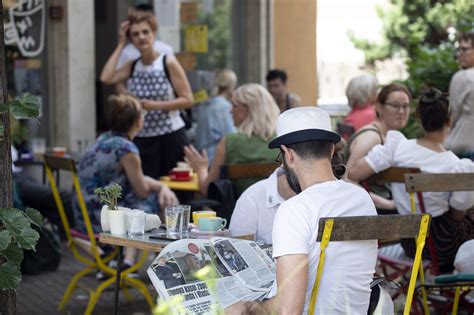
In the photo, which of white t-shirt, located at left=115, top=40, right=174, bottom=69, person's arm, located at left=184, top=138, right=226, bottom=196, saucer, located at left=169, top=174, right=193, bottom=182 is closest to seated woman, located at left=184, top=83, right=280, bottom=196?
person's arm, located at left=184, top=138, right=226, bottom=196

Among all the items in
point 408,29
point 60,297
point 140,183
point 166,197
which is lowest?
point 60,297

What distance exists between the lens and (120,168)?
23.5 ft

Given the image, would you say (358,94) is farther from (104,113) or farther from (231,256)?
(231,256)

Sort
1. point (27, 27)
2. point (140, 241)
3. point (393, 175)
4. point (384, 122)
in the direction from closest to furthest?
1. point (140, 241)
2. point (393, 175)
3. point (384, 122)
4. point (27, 27)

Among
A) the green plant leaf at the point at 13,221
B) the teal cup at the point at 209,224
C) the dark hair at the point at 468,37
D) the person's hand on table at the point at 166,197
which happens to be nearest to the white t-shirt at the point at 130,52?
the person's hand on table at the point at 166,197

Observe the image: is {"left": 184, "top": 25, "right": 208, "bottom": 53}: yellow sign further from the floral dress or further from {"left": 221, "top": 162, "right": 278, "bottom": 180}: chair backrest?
{"left": 221, "top": 162, "right": 278, "bottom": 180}: chair backrest

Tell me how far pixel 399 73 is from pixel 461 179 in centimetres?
1474

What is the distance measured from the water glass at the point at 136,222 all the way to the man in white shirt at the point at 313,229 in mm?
991

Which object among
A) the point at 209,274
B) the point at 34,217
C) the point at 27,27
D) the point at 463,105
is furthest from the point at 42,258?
the point at 209,274

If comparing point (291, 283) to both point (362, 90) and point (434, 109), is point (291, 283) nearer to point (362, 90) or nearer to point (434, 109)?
point (434, 109)

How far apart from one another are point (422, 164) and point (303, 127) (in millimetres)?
2448

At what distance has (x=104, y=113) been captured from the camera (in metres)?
12.0

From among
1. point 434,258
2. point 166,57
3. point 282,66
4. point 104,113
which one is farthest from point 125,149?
point 282,66

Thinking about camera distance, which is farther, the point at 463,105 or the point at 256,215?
the point at 463,105
